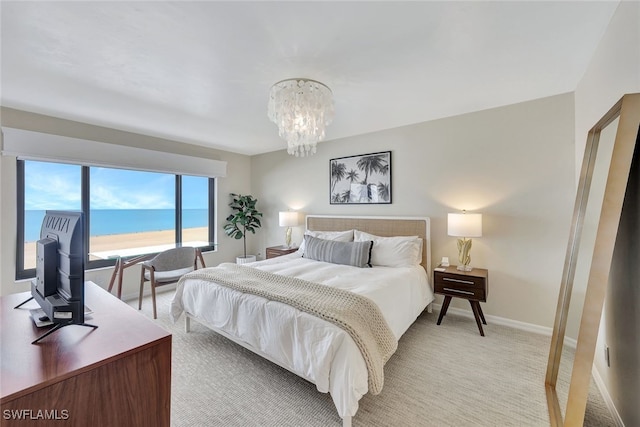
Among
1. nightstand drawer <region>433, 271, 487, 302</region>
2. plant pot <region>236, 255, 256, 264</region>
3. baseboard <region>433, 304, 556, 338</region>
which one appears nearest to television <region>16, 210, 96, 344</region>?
nightstand drawer <region>433, 271, 487, 302</region>

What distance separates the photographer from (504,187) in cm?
287

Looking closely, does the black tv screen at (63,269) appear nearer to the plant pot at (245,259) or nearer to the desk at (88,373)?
the desk at (88,373)

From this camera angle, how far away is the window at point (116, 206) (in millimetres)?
3059

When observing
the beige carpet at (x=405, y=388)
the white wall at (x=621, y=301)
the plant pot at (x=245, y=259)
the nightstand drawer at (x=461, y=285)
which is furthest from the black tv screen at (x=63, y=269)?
the plant pot at (x=245, y=259)

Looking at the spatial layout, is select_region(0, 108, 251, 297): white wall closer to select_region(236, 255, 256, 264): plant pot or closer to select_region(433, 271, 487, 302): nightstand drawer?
select_region(236, 255, 256, 264): plant pot

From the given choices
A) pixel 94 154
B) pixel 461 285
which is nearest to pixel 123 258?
pixel 94 154

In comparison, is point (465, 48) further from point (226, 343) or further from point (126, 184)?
point (126, 184)

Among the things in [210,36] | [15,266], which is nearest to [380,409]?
[210,36]

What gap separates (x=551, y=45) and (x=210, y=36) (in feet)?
7.64

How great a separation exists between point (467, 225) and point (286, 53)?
2.35 m

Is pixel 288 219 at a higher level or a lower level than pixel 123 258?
higher

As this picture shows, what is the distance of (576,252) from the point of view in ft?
5.88

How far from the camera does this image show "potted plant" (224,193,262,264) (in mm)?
4875

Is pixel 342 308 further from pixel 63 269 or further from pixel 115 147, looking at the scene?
Result: pixel 115 147
